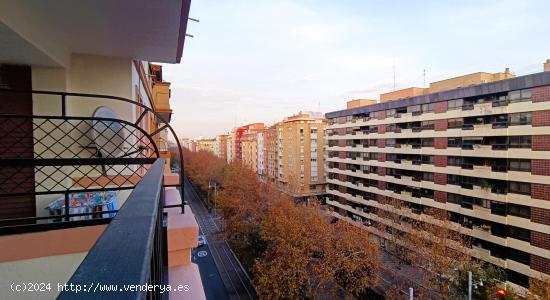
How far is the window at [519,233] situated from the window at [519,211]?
64 cm

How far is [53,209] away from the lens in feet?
13.4

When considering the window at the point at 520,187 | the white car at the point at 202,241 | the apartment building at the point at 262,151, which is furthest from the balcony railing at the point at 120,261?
the apartment building at the point at 262,151

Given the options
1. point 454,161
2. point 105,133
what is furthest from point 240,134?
point 105,133

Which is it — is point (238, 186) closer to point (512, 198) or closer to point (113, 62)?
point (512, 198)

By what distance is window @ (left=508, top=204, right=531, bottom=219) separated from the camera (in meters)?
13.8

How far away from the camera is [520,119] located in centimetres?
1433

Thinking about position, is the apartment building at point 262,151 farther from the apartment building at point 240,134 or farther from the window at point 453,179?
the window at point 453,179

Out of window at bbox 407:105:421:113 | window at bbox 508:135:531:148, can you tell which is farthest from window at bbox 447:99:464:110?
window at bbox 508:135:531:148

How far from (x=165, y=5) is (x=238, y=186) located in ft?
67.0

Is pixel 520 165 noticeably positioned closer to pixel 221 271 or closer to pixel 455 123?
pixel 455 123

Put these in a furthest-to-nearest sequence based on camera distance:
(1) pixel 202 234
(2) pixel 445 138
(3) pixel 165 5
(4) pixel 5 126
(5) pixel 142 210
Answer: (1) pixel 202 234
(2) pixel 445 138
(4) pixel 5 126
(3) pixel 165 5
(5) pixel 142 210

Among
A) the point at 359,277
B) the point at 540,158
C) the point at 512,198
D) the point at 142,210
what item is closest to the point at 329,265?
the point at 359,277

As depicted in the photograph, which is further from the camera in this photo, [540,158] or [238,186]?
[238,186]

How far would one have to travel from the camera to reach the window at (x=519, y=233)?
1378 cm
